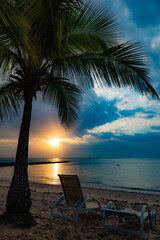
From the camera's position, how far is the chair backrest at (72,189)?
152 inches

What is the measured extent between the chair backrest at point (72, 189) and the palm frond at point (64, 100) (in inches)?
105

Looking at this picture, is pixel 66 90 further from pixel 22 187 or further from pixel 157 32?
pixel 22 187

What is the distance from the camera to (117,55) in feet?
12.6

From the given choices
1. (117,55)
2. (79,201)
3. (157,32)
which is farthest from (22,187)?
(157,32)

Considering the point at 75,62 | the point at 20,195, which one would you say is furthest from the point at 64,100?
the point at 20,195

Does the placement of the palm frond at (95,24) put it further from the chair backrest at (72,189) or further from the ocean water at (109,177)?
the ocean water at (109,177)

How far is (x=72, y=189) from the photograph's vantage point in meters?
4.02

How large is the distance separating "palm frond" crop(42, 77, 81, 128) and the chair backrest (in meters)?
2.67

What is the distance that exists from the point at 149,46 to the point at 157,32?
1595mm

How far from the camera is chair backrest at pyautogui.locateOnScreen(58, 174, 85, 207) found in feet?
12.7

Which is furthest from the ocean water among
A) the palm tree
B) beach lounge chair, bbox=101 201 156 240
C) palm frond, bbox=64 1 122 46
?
palm frond, bbox=64 1 122 46

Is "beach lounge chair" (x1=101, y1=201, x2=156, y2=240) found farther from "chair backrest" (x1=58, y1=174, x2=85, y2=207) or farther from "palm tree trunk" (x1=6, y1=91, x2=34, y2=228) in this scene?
"palm tree trunk" (x1=6, y1=91, x2=34, y2=228)

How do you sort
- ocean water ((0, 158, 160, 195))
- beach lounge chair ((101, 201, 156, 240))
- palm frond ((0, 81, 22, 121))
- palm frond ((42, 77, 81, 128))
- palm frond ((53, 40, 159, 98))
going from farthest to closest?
ocean water ((0, 158, 160, 195)), palm frond ((42, 77, 81, 128)), palm frond ((0, 81, 22, 121)), palm frond ((53, 40, 159, 98)), beach lounge chair ((101, 201, 156, 240))

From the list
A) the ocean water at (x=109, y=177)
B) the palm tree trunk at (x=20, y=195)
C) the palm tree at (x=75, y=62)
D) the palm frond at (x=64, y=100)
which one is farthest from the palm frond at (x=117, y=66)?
the ocean water at (x=109, y=177)
